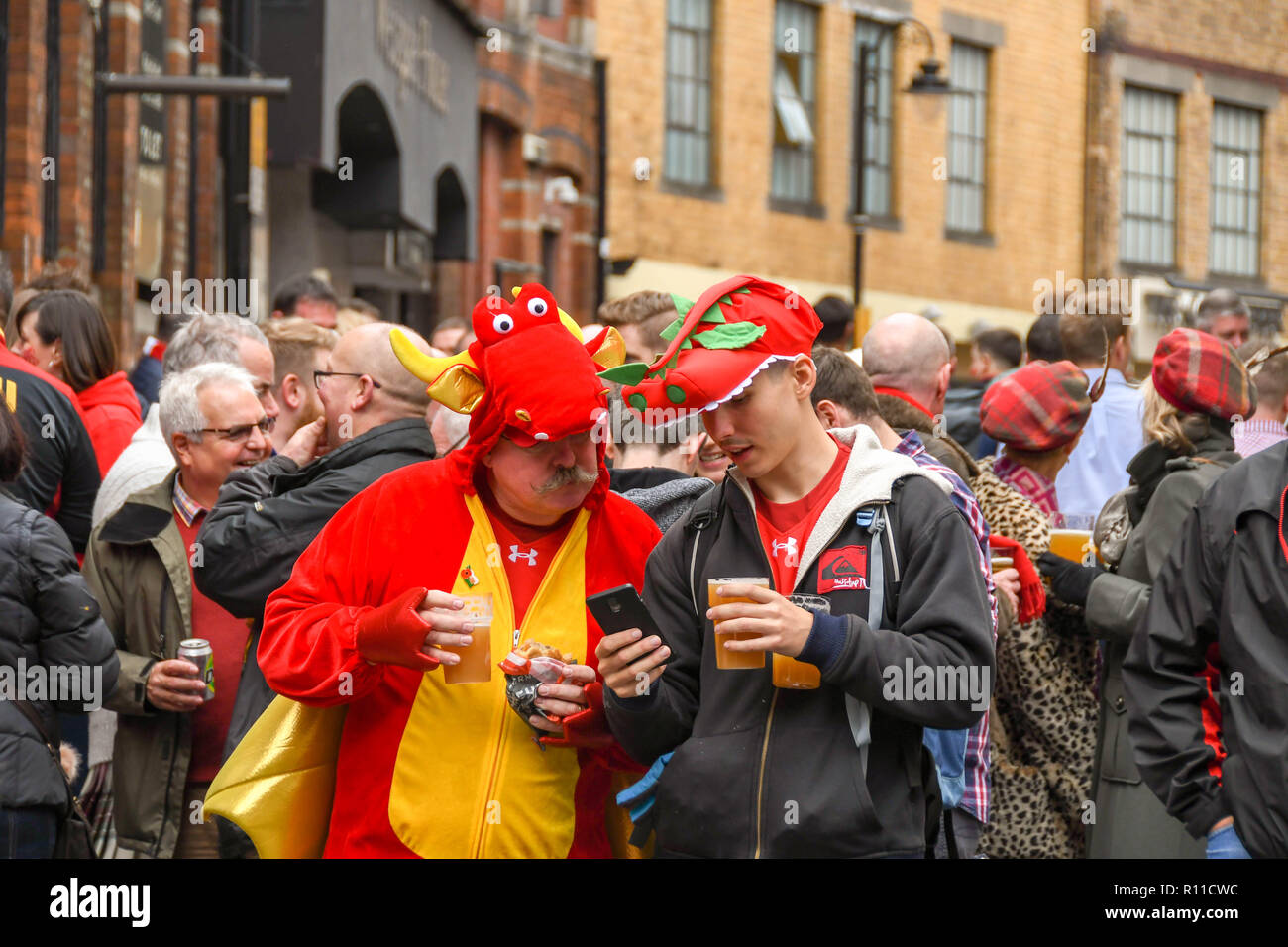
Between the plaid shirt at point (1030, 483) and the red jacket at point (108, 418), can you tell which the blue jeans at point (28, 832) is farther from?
the plaid shirt at point (1030, 483)

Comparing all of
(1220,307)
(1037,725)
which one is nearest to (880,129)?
(1220,307)

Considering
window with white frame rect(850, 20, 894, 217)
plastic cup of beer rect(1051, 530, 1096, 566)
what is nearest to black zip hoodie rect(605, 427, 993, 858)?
plastic cup of beer rect(1051, 530, 1096, 566)

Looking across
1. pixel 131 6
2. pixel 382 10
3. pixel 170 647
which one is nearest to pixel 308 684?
pixel 170 647

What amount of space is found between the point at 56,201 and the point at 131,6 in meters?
1.79

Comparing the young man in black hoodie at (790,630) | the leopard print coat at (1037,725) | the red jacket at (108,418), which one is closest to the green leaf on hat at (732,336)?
the young man in black hoodie at (790,630)

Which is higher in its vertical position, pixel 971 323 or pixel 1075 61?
pixel 1075 61

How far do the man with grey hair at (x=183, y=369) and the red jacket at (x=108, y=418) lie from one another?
342mm

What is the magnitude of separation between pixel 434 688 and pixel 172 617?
168 centimetres

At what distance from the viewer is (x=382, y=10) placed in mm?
15594

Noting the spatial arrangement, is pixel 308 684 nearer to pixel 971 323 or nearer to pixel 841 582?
pixel 841 582

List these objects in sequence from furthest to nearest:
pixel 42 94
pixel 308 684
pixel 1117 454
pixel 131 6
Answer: pixel 131 6
pixel 42 94
pixel 1117 454
pixel 308 684

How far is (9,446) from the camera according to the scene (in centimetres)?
469

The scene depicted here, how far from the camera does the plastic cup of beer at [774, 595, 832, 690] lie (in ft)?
11.3

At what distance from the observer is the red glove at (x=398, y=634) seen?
3627 mm
